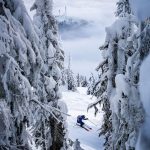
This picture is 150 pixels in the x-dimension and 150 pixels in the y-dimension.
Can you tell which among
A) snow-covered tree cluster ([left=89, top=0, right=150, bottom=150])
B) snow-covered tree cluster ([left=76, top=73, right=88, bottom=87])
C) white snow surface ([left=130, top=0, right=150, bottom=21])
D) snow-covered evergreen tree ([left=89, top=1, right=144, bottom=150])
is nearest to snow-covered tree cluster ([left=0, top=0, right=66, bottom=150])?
white snow surface ([left=130, top=0, right=150, bottom=21])

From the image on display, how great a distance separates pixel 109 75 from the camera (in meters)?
17.1

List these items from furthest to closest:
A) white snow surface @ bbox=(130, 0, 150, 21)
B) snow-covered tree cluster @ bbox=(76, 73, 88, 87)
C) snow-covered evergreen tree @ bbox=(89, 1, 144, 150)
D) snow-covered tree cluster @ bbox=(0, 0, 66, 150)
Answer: snow-covered tree cluster @ bbox=(76, 73, 88, 87) → snow-covered evergreen tree @ bbox=(89, 1, 144, 150) → white snow surface @ bbox=(130, 0, 150, 21) → snow-covered tree cluster @ bbox=(0, 0, 66, 150)

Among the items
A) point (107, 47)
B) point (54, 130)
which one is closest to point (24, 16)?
point (107, 47)

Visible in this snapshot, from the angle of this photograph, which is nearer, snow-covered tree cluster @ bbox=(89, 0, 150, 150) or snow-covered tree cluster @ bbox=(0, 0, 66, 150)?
snow-covered tree cluster @ bbox=(0, 0, 66, 150)

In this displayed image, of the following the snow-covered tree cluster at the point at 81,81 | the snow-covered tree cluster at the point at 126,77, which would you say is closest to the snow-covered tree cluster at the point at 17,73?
the snow-covered tree cluster at the point at 126,77

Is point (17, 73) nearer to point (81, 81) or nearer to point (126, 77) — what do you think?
point (126, 77)

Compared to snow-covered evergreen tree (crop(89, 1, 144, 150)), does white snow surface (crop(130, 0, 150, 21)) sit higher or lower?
higher

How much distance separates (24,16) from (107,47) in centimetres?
914

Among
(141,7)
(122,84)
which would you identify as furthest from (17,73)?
(122,84)

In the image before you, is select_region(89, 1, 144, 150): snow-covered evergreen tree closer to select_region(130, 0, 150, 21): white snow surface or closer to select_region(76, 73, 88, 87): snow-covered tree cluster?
select_region(130, 0, 150, 21): white snow surface

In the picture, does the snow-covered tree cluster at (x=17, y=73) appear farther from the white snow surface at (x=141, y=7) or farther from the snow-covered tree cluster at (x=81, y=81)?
the snow-covered tree cluster at (x=81, y=81)

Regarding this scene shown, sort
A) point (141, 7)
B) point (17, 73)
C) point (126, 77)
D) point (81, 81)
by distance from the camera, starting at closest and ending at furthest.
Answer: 1. point (17, 73)
2. point (141, 7)
3. point (126, 77)
4. point (81, 81)

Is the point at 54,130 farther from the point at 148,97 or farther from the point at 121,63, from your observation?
the point at 148,97

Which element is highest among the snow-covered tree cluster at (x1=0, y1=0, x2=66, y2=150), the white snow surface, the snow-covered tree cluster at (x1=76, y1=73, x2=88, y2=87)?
the white snow surface
